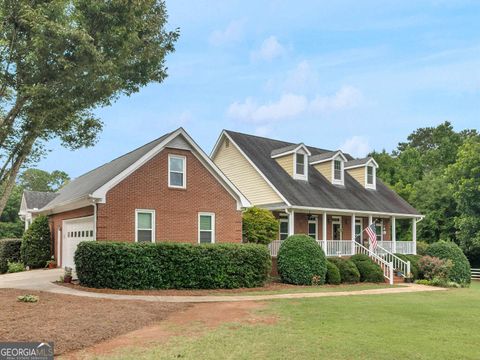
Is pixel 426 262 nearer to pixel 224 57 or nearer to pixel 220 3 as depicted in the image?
pixel 224 57

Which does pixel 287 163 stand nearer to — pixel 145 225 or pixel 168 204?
pixel 168 204

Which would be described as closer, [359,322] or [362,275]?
[359,322]

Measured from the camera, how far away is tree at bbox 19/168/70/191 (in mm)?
74812

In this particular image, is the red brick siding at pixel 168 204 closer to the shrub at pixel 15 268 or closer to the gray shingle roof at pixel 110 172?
the gray shingle roof at pixel 110 172

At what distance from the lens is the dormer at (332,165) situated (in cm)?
2905

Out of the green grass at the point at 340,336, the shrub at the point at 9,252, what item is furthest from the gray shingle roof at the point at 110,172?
the green grass at the point at 340,336

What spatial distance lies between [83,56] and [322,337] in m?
9.11

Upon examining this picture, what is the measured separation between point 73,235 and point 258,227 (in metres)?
8.80

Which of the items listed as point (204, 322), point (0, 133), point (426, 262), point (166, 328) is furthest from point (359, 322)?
point (426, 262)

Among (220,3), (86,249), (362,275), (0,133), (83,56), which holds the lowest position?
(362,275)

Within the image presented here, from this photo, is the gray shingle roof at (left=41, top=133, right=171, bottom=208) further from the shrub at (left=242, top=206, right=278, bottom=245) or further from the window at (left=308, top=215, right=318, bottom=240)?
the window at (left=308, top=215, right=318, bottom=240)

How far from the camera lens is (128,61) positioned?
15188 millimetres

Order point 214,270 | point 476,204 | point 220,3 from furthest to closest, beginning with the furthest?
point 476,204 → point 214,270 → point 220,3

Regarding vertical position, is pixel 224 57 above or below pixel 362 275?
above
